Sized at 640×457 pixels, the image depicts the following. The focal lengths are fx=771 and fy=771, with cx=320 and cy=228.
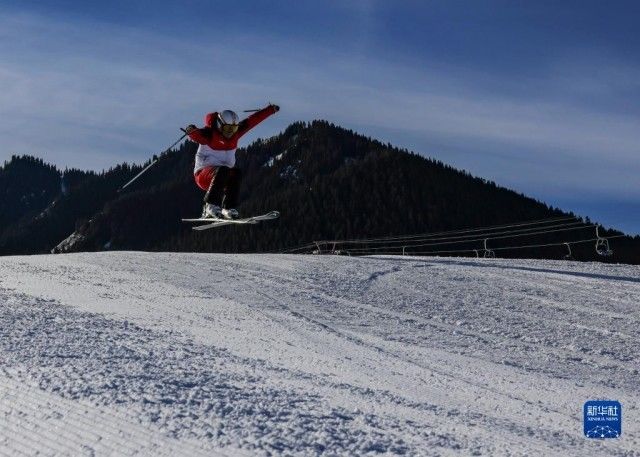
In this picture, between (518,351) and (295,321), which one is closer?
(518,351)

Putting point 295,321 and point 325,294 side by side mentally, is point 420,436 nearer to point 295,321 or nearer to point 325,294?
point 295,321

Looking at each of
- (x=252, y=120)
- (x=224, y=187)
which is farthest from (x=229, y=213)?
(x=252, y=120)

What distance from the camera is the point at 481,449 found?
5.23 meters

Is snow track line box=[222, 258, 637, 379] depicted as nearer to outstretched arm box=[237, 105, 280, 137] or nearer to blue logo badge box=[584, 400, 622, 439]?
blue logo badge box=[584, 400, 622, 439]

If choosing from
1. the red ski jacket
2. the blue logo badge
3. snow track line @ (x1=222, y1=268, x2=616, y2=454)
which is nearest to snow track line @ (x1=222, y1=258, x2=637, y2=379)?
snow track line @ (x1=222, y1=268, x2=616, y2=454)

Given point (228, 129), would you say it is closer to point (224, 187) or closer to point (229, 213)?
point (224, 187)

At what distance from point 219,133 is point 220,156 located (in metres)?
0.45

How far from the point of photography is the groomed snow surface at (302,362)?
5.23 meters

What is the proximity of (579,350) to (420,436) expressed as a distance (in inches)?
215

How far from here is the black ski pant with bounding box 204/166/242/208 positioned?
48.2 feet

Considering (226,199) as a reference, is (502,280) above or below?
below

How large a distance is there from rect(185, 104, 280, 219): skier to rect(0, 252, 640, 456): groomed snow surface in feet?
4.81

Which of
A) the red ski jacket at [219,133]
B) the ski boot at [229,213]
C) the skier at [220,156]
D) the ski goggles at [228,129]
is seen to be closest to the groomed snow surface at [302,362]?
the ski boot at [229,213]

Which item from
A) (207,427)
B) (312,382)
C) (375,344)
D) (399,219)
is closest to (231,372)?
(312,382)
